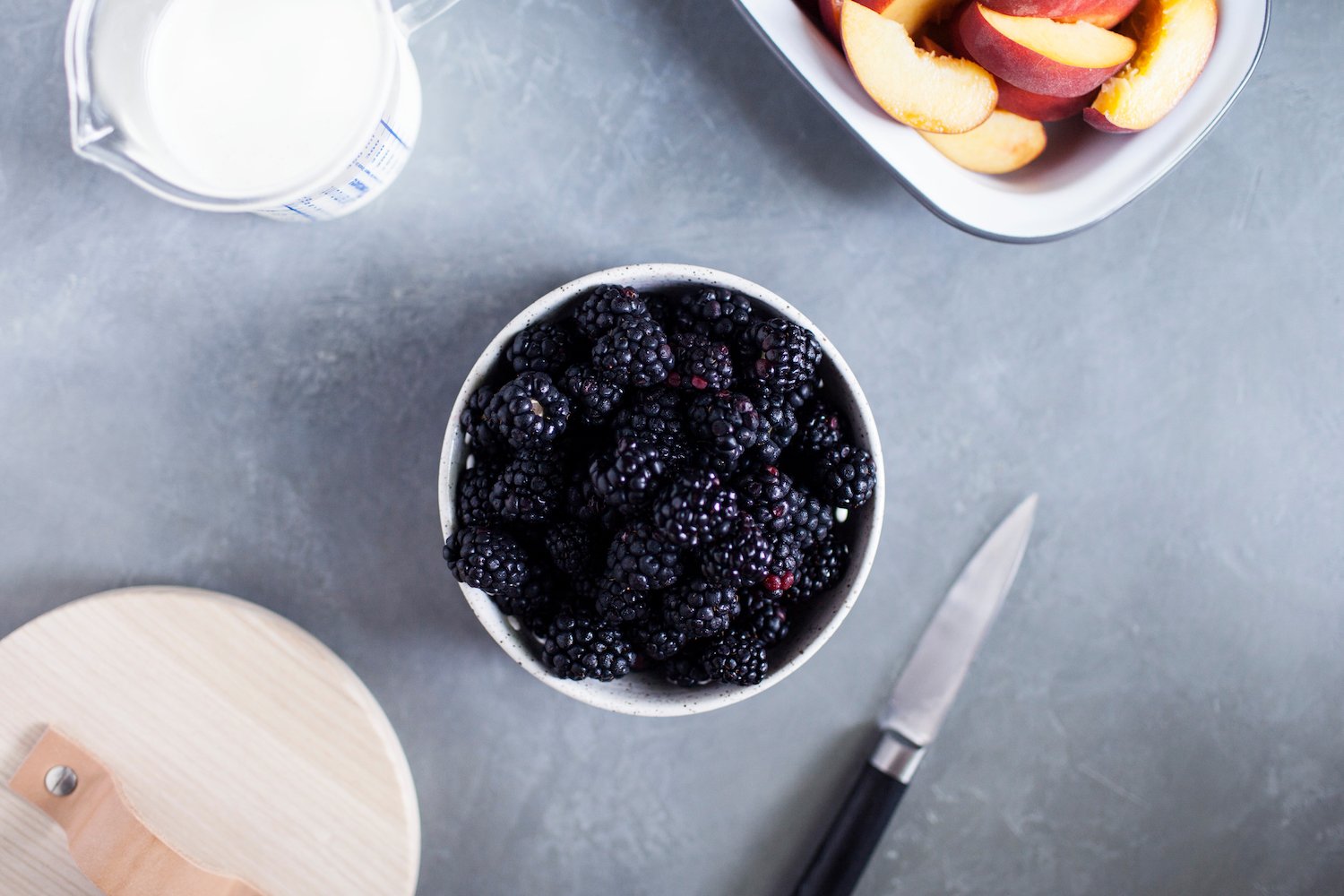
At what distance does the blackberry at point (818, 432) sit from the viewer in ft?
2.57

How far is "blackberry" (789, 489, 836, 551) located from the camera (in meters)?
0.74

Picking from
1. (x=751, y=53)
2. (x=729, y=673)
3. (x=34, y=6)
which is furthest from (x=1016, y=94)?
(x=34, y=6)

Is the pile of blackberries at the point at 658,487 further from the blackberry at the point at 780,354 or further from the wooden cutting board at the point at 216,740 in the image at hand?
the wooden cutting board at the point at 216,740

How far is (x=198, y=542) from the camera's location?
1033 mm

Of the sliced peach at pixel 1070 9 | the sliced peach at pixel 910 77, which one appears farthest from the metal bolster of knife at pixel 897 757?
the sliced peach at pixel 1070 9

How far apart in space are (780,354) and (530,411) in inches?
8.6

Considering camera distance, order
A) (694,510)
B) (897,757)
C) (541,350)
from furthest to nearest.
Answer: (897,757) → (541,350) → (694,510)

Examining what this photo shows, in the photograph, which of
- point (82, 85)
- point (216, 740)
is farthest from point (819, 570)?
point (82, 85)

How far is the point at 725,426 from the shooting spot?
0.69 metres

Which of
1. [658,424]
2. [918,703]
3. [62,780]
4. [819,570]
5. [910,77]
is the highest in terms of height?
[910,77]

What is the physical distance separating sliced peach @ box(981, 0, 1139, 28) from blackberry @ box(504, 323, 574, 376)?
20.4 inches

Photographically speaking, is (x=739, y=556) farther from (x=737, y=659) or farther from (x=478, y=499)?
(x=478, y=499)

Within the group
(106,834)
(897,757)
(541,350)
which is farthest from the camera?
(897,757)

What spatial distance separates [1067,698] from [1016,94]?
2.31 ft
